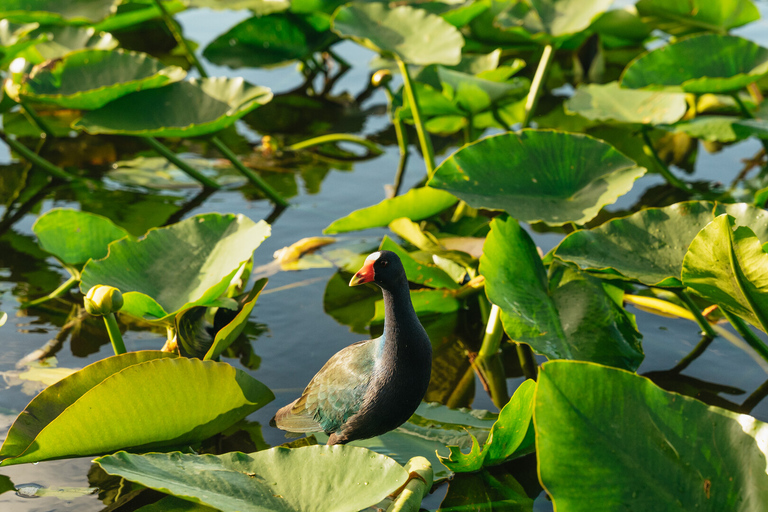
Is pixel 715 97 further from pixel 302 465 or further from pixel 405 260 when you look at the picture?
pixel 302 465

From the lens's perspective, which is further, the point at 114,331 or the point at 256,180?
the point at 256,180

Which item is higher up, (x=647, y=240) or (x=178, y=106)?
(x=178, y=106)

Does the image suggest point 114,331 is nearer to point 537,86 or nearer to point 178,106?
point 178,106

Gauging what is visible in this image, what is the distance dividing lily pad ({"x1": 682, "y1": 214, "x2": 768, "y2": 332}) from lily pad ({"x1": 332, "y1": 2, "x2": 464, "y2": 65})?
121 cm

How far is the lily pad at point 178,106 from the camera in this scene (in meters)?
2.28

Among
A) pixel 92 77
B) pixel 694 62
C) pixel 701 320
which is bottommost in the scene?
pixel 701 320

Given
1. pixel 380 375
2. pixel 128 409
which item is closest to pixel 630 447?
pixel 380 375

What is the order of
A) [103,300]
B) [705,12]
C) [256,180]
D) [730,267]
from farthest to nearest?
1. [705,12]
2. [256,180]
3. [103,300]
4. [730,267]

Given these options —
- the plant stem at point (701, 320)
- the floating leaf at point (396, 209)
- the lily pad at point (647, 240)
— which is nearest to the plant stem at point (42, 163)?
the floating leaf at point (396, 209)

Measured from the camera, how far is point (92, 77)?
243 cm

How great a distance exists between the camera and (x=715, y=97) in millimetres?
2920

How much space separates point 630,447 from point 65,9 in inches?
123

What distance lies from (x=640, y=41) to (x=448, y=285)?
7.71ft

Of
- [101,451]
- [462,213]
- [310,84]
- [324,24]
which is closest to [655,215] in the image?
[462,213]
